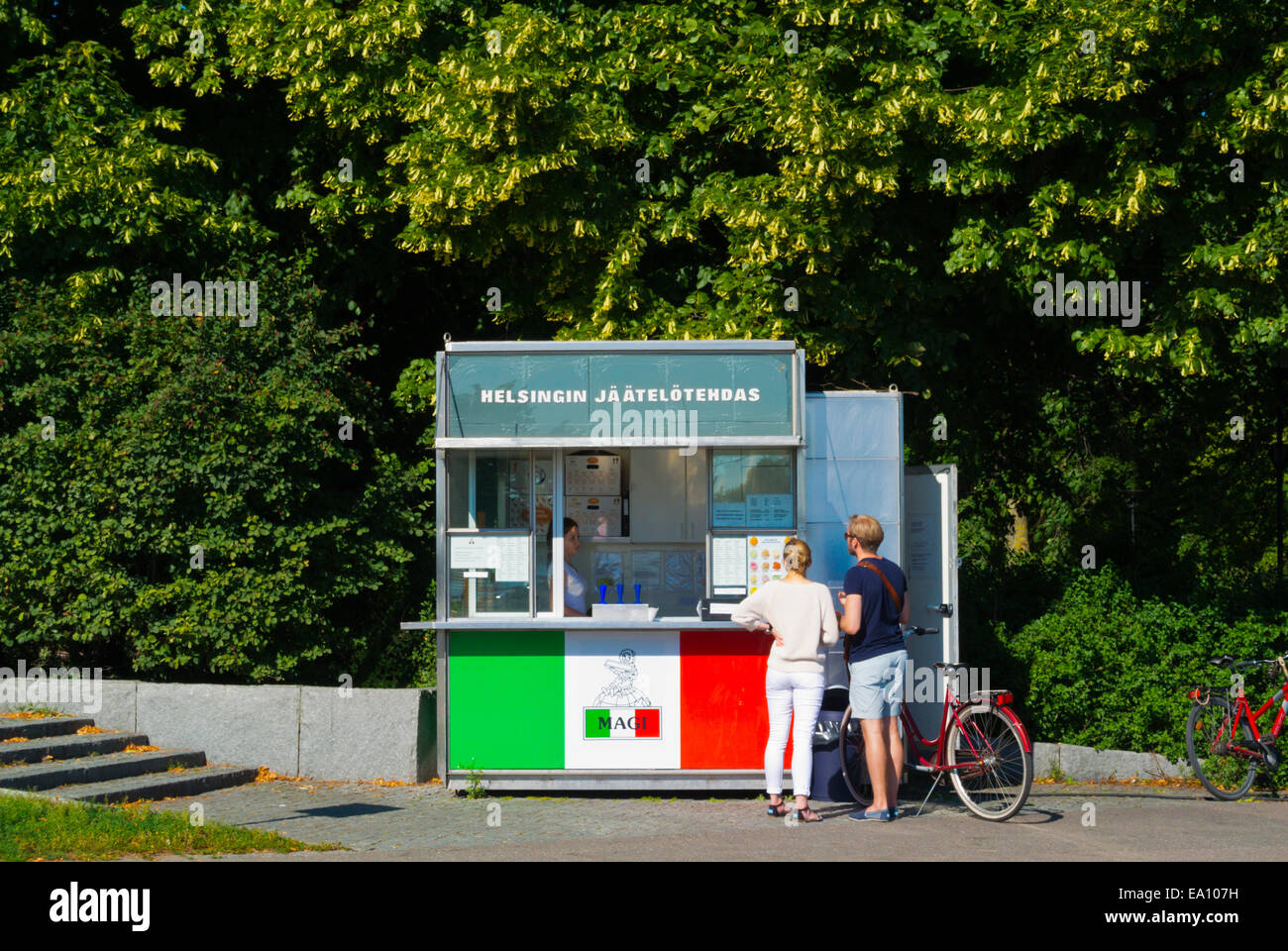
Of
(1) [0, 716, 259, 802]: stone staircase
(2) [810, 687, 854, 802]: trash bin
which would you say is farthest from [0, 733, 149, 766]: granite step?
(2) [810, 687, 854, 802]: trash bin

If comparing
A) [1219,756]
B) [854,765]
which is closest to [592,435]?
[854,765]

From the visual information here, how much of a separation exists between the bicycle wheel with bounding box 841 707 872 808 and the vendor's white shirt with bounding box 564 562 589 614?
222 centimetres

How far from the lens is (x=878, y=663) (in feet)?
29.0

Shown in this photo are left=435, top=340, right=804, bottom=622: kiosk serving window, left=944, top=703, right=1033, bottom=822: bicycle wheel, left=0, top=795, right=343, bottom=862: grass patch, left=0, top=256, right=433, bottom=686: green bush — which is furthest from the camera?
left=0, top=256, right=433, bottom=686: green bush

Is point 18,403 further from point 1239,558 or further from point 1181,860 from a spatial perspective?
point 1239,558

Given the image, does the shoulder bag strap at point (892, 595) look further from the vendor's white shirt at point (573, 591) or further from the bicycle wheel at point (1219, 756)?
the bicycle wheel at point (1219, 756)

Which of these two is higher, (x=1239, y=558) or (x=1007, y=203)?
(x=1007, y=203)

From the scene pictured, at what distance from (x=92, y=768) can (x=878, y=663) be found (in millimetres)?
5564

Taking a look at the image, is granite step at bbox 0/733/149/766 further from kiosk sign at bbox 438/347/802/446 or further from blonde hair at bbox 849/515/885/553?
blonde hair at bbox 849/515/885/553

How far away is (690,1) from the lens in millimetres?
12031

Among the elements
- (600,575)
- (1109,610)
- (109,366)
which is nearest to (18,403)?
(109,366)

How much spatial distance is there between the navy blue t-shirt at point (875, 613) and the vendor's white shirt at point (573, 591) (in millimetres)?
2327

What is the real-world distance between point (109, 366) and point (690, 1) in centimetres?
606

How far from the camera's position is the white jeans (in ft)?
28.5
